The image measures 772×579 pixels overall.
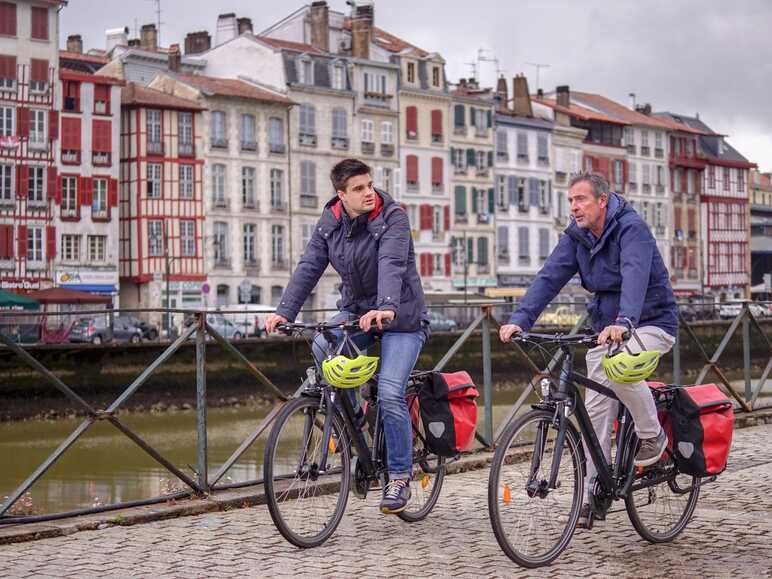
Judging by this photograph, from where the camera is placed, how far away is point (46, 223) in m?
57.8

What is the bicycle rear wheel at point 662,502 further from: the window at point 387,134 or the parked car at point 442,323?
the window at point 387,134

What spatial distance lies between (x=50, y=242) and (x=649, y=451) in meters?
53.1

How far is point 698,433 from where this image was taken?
6.76 metres

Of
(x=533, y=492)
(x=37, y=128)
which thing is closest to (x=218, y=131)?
(x=37, y=128)

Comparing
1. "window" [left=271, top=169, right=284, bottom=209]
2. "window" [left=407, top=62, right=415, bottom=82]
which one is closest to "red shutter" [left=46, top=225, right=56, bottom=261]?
"window" [left=271, top=169, right=284, bottom=209]

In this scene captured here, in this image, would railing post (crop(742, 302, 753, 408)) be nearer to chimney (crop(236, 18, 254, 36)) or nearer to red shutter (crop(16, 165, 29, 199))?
red shutter (crop(16, 165, 29, 199))

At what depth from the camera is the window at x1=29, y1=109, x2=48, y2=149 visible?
56.8 metres

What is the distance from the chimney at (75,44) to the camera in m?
70.2

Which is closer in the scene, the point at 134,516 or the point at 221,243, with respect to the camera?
the point at 134,516

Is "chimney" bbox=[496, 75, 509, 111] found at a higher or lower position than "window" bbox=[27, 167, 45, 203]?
higher

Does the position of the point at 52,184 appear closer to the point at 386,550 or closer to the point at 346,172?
the point at 346,172

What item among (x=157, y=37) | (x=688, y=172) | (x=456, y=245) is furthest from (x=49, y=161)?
(x=688, y=172)

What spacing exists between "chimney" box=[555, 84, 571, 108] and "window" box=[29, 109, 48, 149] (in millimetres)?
36602

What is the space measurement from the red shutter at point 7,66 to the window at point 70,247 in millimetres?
6503
